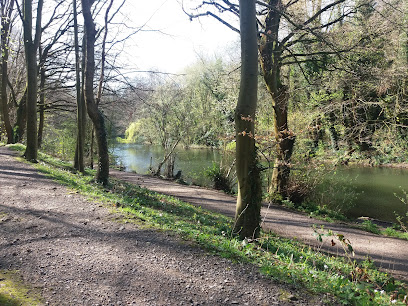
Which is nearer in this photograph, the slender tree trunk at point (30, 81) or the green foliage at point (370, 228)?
the green foliage at point (370, 228)

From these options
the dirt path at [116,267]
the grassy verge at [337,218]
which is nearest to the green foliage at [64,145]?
the grassy verge at [337,218]

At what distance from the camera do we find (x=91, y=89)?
883 cm

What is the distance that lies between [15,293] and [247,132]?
3.81 metres

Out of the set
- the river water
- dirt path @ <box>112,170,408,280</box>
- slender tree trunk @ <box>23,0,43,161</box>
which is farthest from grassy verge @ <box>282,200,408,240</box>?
slender tree trunk @ <box>23,0,43,161</box>

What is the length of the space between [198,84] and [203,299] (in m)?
31.2

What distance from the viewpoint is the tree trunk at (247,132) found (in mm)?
5238

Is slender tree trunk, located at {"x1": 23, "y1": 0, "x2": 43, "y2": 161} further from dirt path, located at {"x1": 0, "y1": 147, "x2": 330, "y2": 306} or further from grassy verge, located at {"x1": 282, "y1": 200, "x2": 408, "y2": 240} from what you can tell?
grassy verge, located at {"x1": 282, "y1": 200, "x2": 408, "y2": 240}

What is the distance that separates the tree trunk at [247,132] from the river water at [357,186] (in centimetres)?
816

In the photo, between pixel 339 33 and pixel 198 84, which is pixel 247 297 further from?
pixel 198 84

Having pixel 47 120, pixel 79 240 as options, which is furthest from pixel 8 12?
pixel 79 240

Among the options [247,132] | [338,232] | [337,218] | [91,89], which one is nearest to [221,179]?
[337,218]

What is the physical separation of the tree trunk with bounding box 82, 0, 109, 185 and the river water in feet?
28.8

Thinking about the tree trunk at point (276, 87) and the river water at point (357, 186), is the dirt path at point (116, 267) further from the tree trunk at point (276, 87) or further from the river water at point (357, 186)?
the river water at point (357, 186)

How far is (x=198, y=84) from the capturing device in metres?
33.0
